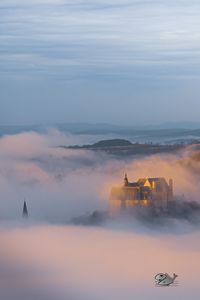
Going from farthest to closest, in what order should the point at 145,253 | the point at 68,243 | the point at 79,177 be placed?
the point at 79,177 < the point at 68,243 < the point at 145,253

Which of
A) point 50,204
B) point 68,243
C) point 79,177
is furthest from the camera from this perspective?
point 79,177

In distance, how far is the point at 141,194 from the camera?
61688 mm

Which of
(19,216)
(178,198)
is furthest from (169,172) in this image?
(19,216)

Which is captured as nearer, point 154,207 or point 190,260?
point 190,260

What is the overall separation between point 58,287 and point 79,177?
43.0 metres

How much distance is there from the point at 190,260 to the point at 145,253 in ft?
18.6

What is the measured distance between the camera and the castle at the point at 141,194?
2400 inches

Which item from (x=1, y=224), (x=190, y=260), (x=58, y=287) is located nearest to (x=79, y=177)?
(x=1, y=224)

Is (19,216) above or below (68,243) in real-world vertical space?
above

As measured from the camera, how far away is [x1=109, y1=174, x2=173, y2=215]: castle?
61.0 m

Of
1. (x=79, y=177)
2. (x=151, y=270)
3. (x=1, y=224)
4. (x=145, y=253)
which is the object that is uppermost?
(x=79, y=177)

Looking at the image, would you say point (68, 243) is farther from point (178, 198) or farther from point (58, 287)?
point (58, 287)

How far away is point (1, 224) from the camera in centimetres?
6819

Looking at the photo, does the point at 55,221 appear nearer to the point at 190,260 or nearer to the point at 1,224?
the point at 1,224
